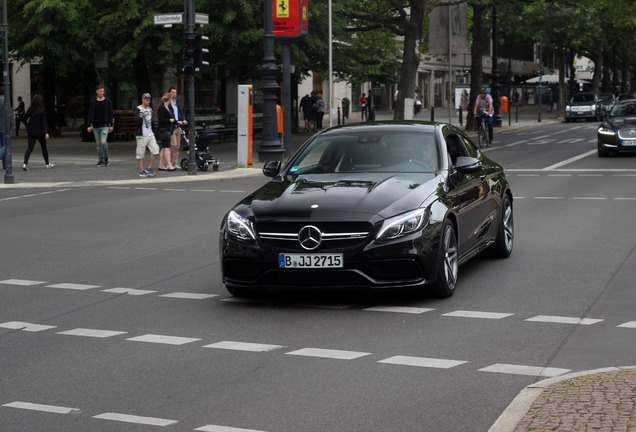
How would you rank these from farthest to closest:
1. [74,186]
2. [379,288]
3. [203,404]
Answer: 1. [74,186]
2. [379,288]
3. [203,404]

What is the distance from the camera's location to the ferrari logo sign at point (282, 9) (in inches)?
1224

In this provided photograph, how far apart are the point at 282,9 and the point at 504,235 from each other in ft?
66.9

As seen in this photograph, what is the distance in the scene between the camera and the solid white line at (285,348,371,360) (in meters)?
7.46

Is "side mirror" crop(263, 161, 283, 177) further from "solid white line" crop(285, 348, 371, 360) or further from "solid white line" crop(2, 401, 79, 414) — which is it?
"solid white line" crop(2, 401, 79, 414)

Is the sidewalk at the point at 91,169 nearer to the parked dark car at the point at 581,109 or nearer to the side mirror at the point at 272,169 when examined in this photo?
the side mirror at the point at 272,169

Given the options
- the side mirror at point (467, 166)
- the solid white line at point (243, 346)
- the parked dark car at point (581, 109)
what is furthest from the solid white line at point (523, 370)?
the parked dark car at point (581, 109)

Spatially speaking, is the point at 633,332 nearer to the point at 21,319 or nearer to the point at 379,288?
the point at 379,288

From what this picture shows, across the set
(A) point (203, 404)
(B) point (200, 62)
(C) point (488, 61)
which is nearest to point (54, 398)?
(A) point (203, 404)

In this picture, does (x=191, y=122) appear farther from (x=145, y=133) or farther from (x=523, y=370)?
(x=523, y=370)

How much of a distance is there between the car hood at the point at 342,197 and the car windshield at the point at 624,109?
75.2ft

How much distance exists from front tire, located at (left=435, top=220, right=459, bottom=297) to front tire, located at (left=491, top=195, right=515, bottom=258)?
2000 millimetres

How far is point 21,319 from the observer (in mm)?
9125

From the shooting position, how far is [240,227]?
30.6 feet

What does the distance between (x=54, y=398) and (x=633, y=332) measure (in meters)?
4.02
